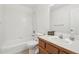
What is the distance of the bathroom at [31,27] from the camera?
1.11m

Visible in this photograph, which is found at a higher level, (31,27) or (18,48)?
(31,27)

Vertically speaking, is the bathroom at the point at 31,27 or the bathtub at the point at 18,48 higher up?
the bathroom at the point at 31,27

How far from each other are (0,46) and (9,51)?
155mm

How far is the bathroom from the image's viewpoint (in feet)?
3.66

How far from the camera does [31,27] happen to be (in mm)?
1216

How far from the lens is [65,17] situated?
4.11 ft

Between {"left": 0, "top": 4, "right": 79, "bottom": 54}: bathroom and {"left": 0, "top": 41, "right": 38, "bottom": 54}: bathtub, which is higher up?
{"left": 0, "top": 4, "right": 79, "bottom": 54}: bathroom
